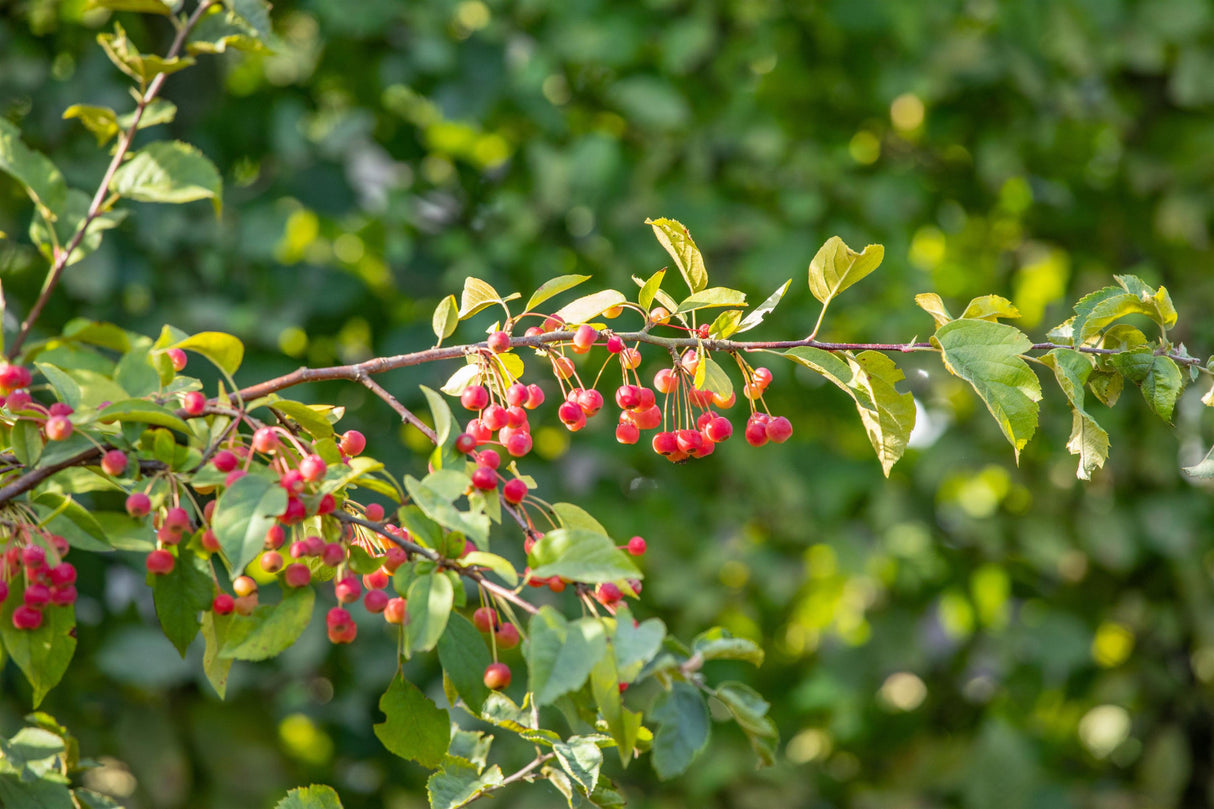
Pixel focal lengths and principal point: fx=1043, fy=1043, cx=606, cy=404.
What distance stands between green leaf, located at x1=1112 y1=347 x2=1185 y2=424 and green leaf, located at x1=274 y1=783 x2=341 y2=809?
1.38 ft

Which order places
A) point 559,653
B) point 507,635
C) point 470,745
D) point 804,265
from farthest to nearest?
point 804,265, point 470,745, point 507,635, point 559,653

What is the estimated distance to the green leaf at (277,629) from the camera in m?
0.44

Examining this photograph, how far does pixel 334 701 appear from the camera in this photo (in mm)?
1409

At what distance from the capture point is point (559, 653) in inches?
14.2

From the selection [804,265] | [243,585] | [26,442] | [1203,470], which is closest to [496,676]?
[243,585]

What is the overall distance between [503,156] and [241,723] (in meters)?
0.87

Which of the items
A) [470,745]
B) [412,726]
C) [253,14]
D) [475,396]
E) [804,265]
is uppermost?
[253,14]

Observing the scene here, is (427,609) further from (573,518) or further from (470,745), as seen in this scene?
(470,745)

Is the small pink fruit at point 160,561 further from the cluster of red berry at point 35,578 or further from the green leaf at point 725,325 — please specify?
the green leaf at point 725,325

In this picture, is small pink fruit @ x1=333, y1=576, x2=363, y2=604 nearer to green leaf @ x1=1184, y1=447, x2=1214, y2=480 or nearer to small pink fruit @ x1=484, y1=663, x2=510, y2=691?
small pink fruit @ x1=484, y1=663, x2=510, y2=691

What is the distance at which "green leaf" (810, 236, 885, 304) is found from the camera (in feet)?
1.55

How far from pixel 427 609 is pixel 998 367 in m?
0.26

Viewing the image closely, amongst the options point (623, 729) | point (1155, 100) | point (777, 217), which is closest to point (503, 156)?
point (777, 217)

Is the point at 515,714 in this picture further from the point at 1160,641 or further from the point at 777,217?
the point at 1160,641
